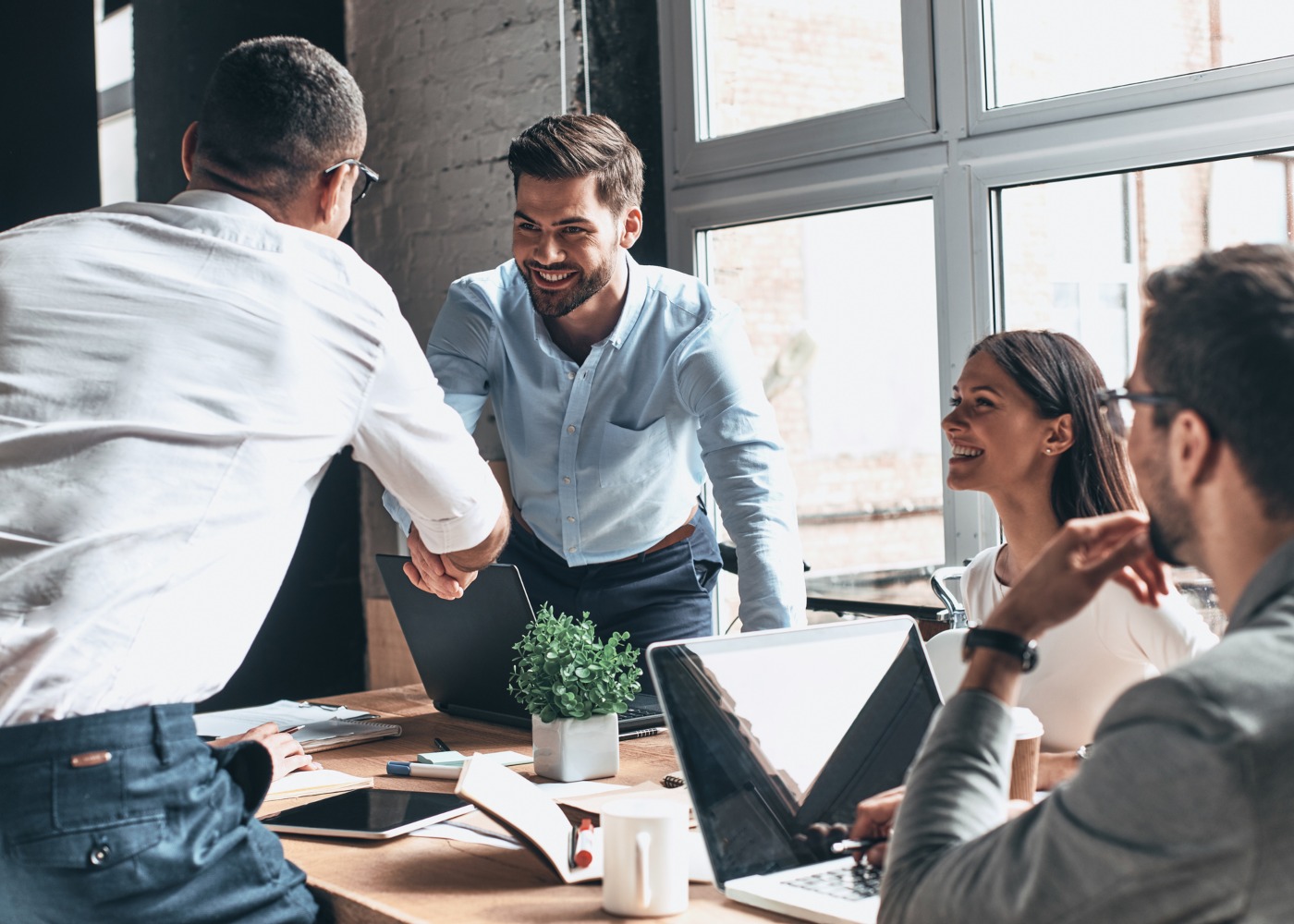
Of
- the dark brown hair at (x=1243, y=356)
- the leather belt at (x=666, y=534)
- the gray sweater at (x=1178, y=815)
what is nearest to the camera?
the gray sweater at (x=1178, y=815)

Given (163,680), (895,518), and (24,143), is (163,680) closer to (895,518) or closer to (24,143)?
(24,143)

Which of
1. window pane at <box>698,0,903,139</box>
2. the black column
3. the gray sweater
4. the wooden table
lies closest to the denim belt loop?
the wooden table

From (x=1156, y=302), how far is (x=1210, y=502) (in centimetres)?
16

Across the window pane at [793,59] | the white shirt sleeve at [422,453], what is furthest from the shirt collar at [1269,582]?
the window pane at [793,59]

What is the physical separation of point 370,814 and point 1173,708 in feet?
3.40

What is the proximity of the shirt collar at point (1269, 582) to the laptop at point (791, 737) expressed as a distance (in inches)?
18.0

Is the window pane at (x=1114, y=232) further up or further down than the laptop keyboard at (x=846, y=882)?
further up

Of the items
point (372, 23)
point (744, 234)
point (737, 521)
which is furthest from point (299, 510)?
point (372, 23)

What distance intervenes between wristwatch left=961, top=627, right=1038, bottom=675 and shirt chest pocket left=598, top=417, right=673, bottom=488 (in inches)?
60.4

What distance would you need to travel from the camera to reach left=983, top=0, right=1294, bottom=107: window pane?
2424 mm

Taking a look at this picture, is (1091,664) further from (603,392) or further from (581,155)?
(581,155)

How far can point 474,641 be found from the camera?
2.11 m

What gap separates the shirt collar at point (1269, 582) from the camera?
90 centimetres

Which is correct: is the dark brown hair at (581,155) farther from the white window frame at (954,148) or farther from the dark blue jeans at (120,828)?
the dark blue jeans at (120,828)
